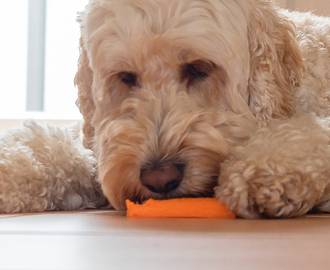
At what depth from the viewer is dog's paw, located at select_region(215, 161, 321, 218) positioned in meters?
1.73

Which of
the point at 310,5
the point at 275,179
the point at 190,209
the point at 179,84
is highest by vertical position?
the point at 310,5

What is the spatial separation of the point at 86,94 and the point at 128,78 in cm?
46

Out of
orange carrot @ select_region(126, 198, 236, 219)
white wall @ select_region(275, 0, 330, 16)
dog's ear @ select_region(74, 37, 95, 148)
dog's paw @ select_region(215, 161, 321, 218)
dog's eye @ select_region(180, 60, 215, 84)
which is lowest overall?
orange carrot @ select_region(126, 198, 236, 219)

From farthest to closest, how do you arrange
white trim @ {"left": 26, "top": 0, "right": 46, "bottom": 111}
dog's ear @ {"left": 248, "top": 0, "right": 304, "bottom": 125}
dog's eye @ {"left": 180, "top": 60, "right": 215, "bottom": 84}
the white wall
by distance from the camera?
white trim @ {"left": 26, "top": 0, "right": 46, "bottom": 111} < the white wall < dog's ear @ {"left": 248, "top": 0, "right": 304, "bottom": 125} < dog's eye @ {"left": 180, "top": 60, "right": 215, "bottom": 84}

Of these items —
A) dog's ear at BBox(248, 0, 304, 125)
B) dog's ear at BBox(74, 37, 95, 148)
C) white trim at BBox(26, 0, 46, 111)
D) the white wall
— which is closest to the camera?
dog's ear at BBox(248, 0, 304, 125)

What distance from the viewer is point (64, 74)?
18.9 ft

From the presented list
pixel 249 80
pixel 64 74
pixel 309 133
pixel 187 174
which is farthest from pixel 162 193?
pixel 64 74

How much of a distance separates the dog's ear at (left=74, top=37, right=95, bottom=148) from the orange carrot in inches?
35.4

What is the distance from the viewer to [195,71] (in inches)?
87.1

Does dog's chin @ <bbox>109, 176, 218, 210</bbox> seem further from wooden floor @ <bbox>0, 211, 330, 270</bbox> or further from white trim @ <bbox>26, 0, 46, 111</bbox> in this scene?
white trim @ <bbox>26, 0, 46, 111</bbox>

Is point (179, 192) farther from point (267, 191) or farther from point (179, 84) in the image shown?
point (179, 84)

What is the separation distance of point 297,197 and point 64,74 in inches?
170

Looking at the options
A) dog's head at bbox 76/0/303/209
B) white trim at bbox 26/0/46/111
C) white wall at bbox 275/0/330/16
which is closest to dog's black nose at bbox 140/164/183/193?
dog's head at bbox 76/0/303/209

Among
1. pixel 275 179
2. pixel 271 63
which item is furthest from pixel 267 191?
pixel 271 63
